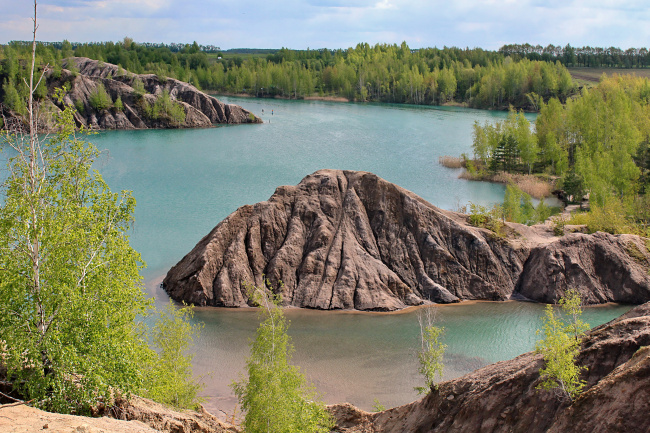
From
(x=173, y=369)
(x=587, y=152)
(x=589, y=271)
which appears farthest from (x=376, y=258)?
(x=587, y=152)

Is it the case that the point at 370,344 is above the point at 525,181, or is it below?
below

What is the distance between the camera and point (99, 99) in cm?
13900

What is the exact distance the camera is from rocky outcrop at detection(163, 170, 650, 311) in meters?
41.5

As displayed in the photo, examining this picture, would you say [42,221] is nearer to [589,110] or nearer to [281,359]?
[281,359]

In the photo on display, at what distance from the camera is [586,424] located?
62.8 feet

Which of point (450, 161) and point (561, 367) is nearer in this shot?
point (561, 367)

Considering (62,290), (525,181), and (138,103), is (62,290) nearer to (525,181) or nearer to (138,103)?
(525,181)

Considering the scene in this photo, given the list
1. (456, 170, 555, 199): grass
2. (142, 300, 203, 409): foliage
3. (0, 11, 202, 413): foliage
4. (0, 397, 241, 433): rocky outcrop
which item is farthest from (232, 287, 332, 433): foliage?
(456, 170, 555, 199): grass

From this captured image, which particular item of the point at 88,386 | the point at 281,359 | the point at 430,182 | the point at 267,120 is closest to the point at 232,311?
the point at 281,359

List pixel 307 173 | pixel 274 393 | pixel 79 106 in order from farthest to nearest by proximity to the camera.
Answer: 1. pixel 79 106
2. pixel 307 173
3. pixel 274 393

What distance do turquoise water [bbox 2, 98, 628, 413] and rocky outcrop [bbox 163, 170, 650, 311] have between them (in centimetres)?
166

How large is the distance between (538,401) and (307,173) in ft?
221

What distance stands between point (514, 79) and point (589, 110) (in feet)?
319

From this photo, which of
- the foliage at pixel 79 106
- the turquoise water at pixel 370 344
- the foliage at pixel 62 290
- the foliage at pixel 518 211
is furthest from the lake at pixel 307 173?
the foliage at pixel 79 106
